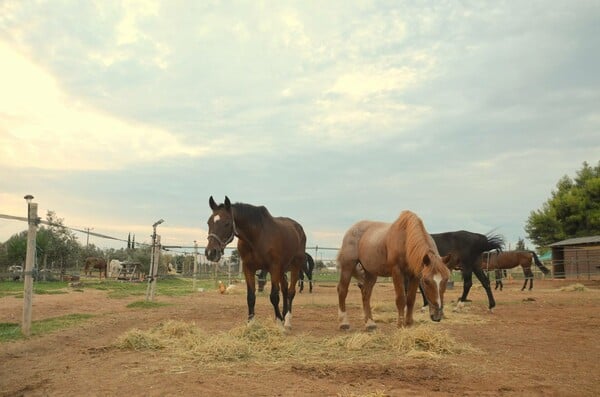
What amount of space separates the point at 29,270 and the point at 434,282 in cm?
626

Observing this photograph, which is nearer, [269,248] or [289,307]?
[269,248]

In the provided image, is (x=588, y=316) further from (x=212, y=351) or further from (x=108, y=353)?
(x=108, y=353)

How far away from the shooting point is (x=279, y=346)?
5.91 meters

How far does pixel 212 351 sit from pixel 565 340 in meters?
5.73

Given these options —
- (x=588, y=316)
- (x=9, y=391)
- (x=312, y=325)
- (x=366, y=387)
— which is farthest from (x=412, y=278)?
(x=588, y=316)

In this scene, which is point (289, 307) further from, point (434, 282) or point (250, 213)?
point (434, 282)

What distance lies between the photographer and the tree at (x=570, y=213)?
39500mm

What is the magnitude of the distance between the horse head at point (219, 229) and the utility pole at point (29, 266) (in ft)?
9.24

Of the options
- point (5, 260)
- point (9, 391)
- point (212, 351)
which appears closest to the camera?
point (9, 391)

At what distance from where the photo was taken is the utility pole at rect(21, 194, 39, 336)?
698cm

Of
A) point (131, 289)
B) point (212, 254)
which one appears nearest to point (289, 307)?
point (212, 254)

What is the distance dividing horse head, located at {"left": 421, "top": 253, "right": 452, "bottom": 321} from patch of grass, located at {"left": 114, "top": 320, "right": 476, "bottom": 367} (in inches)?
11.4

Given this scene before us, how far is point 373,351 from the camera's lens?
5887mm

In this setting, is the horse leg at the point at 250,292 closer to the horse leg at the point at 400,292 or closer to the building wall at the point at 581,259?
the horse leg at the point at 400,292
